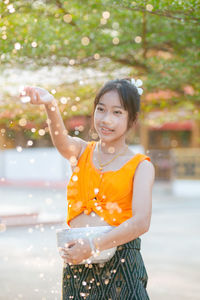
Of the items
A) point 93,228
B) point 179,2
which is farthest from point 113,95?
point 179,2

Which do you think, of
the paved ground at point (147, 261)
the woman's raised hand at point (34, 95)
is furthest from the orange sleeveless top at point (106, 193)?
the paved ground at point (147, 261)

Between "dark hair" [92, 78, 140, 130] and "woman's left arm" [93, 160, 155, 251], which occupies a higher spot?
"dark hair" [92, 78, 140, 130]

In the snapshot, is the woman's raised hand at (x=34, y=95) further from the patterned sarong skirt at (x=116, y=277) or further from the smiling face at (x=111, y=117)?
the patterned sarong skirt at (x=116, y=277)

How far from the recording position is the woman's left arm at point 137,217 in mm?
1983

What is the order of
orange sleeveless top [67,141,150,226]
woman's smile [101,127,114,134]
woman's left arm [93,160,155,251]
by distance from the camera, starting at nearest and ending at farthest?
woman's left arm [93,160,155,251]
orange sleeveless top [67,141,150,226]
woman's smile [101,127,114,134]

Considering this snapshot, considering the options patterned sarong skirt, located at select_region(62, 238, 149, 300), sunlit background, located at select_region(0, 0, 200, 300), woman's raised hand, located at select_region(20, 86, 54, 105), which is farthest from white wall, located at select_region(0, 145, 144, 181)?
woman's raised hand, located at select_region(20, 86, 54, 105)

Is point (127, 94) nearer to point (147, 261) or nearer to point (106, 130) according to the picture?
point (106, 130)

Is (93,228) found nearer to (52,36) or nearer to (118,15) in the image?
(52,36)

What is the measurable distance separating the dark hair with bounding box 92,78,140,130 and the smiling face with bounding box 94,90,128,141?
17mm

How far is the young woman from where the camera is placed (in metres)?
2.02

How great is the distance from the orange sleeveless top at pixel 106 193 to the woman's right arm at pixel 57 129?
→ 130 millimetres

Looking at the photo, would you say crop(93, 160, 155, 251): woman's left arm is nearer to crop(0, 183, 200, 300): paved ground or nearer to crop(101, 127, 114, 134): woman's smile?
crop(101, 127, 114, 134): woman's smile

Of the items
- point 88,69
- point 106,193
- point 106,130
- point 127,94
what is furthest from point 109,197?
point 88,69

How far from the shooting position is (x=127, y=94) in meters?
2.21
